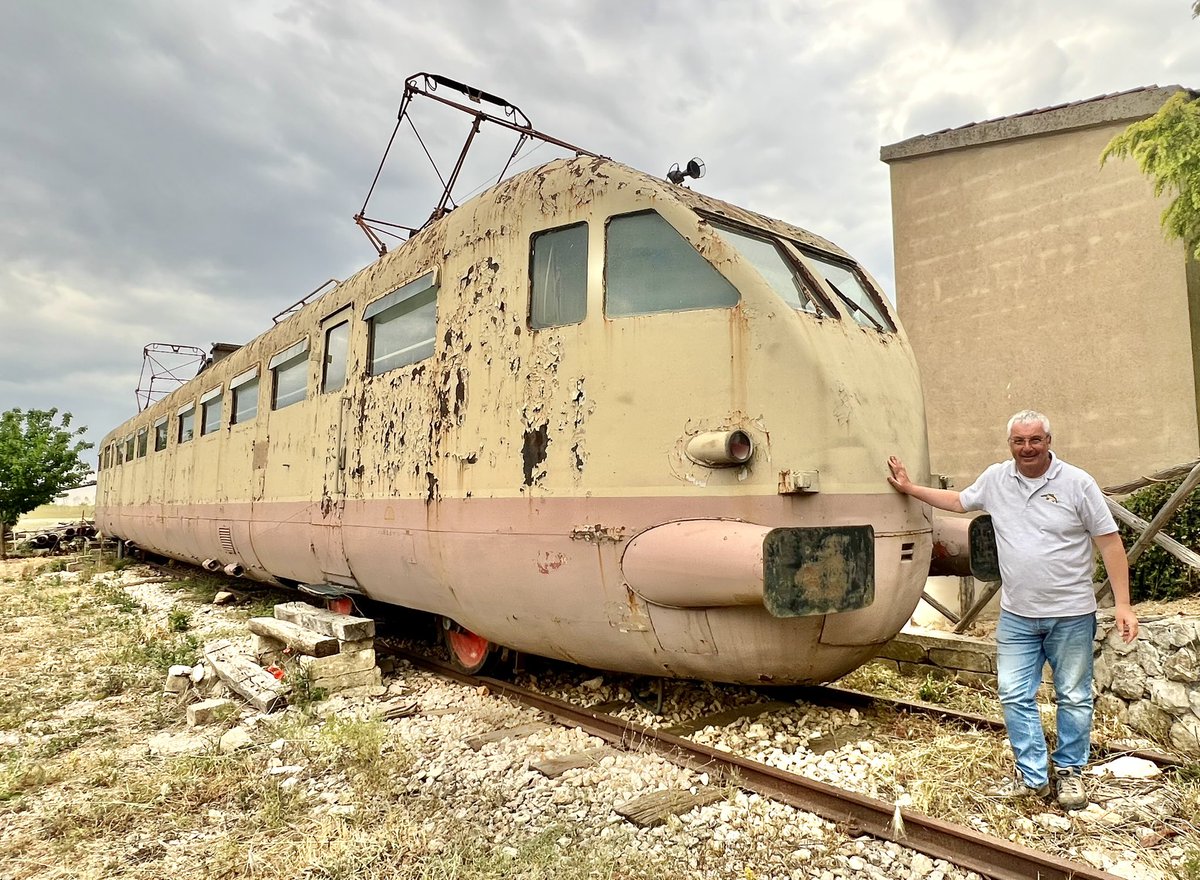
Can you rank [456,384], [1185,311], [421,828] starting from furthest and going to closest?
[1185,311] → [456,384] → [421,828]

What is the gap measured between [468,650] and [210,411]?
735cm

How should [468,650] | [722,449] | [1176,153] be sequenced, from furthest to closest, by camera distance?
[1176,153], [468,650], [722,449]

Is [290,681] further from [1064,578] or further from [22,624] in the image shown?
[22,624]

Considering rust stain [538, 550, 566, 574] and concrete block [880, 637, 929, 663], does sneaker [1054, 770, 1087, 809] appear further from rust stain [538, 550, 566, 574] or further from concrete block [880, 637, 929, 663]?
rust stain [538, 550, 566, 574]

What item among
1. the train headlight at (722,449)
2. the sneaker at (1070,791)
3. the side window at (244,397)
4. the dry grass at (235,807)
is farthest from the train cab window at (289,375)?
the sneaker at (1070,791)

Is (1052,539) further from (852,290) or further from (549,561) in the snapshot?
(549,561)

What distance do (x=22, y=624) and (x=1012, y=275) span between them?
13937 mm

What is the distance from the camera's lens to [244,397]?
31.7 ft

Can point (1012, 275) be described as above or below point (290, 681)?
above

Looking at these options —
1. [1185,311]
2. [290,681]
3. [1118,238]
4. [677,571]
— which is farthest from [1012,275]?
[290,681]

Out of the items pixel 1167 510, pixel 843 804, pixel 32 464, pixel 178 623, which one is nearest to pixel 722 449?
pixel 843 804

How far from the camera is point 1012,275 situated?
35.3 ft

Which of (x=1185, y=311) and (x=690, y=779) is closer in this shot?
(x=690, y=779)

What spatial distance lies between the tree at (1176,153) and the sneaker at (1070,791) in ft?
19.0
